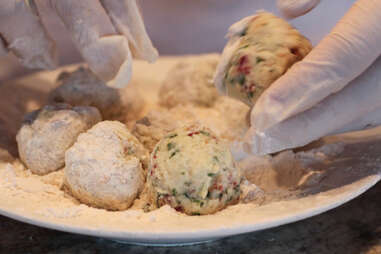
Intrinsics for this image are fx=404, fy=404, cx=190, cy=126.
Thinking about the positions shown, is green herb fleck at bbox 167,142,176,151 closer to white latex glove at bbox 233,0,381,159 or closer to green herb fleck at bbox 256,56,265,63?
white latex glove at bbox 233,0,381,159

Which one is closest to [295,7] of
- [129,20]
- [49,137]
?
[129,20]

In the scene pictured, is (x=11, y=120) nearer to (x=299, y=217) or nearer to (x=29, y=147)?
(x=29, y=147)

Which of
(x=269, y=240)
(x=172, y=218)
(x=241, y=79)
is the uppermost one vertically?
(x=241, y=79)

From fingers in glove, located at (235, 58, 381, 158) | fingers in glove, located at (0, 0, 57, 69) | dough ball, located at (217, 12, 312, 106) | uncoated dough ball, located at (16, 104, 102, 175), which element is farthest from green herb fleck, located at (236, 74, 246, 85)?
fingers in glove, located at (0, 0, 57, 69)

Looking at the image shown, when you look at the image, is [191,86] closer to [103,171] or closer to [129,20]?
[129,20]

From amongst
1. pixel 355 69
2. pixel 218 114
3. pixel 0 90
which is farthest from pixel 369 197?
pixel 0 90
